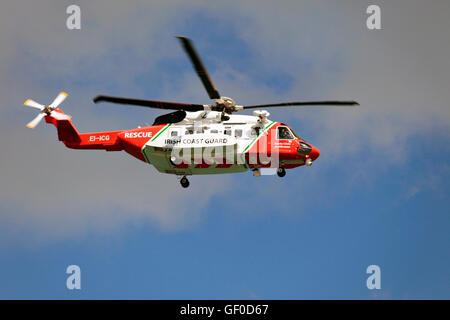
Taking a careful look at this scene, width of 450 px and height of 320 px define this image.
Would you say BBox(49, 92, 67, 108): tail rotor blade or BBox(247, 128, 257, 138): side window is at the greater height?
BBox(49, 92, 67, 108): tail rotor blade

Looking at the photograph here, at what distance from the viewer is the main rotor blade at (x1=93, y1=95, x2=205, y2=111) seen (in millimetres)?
41188

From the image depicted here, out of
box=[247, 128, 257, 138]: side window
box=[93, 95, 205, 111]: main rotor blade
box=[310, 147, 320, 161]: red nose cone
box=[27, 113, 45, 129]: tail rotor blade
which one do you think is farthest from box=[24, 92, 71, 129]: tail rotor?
box=[310, 147, 320, 161]: red nose cone

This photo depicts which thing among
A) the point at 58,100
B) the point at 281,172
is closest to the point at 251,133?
the point at 281,172

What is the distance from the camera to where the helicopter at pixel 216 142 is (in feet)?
143

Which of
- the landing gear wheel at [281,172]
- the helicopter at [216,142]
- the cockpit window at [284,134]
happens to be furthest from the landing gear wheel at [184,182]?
the cockpit window at [284,134]

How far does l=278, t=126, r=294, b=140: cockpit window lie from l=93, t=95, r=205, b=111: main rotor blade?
441 centimetres

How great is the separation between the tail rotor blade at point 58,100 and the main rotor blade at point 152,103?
304 inches

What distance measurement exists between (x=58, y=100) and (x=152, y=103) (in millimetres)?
8207

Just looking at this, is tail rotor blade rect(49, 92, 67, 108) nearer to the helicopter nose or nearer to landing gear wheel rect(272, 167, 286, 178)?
landing gear wheel rect(272, 167, 286, 178)

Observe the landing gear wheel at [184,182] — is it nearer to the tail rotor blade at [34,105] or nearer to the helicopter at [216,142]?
the helicopter at [216,142]

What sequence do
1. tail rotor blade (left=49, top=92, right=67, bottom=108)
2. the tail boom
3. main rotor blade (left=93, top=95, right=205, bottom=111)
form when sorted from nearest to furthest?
main rotor blade (left=93, top=95, right=205, bottom=111) → the tail boom → tail rotor blade (left=49, top=92, right=67, bottom=108)

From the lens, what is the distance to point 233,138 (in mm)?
43812
